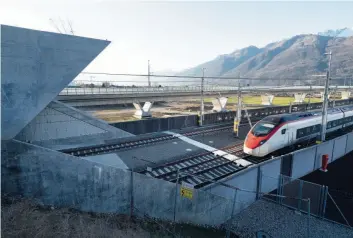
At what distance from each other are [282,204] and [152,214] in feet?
30.1

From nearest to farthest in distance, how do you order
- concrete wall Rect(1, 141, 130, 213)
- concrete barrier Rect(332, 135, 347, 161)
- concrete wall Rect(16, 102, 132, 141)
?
concrete wall Rect(1, 141, 130, 213)
concrete wall Rect(16, 102, 132, 141)
concrete barrier Rect(332, 135, 347, 161)

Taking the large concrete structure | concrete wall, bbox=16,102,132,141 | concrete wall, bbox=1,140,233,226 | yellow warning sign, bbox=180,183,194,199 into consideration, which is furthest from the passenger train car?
concrete wall, bbox=16,102,132,141

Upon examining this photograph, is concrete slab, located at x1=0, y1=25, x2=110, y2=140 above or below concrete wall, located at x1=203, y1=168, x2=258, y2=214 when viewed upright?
above

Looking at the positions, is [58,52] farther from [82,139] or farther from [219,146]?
[219,146]

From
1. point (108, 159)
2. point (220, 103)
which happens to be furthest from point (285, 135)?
point (220, 103)

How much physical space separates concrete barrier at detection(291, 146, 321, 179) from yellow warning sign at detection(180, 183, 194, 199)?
9688 millimetres

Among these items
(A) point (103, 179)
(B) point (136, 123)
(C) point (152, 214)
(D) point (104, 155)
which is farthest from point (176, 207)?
(B) point (136, 123)

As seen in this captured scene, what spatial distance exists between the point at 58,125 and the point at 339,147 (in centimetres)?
2359

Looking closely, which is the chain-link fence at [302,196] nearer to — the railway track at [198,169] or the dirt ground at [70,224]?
the railway track at [198,169]

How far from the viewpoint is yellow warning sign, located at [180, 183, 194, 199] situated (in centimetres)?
1030

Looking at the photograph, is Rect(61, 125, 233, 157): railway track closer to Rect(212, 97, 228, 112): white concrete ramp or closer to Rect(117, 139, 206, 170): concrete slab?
Rect(117, 139, 206, 170): concrete slab

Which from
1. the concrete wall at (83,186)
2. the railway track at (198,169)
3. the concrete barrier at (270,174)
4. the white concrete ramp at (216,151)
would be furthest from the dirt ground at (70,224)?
the white concrete ramp at (216,151)

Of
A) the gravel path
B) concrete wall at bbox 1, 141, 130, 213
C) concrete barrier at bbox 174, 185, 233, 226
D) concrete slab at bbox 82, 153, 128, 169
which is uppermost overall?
concrete wall at bbox 1, 141, 130, 213

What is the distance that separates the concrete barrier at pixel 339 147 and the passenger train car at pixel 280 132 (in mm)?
1850
